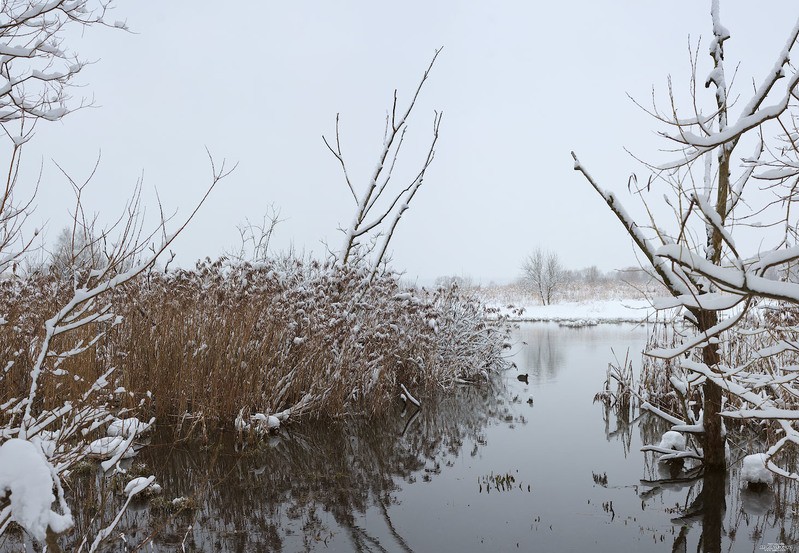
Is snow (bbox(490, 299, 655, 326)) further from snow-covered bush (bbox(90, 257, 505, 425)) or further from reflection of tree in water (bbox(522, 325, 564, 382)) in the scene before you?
snow-covered bush (bbox(90, 257, 505, 425))

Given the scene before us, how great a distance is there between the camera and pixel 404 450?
5.93 m

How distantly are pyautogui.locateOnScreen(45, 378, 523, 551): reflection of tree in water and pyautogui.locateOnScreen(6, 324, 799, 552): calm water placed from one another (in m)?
0.02

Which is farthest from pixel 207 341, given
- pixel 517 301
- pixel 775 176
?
pixel 517 301

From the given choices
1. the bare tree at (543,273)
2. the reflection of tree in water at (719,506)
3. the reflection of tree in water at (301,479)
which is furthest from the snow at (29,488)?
the bare tree at (543,273)

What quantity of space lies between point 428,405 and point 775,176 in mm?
6471

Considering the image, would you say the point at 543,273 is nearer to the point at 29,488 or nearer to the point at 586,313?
the point at 586,313

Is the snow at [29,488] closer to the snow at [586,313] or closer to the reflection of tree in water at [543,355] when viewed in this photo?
the reflection of tree in water at [543,355]

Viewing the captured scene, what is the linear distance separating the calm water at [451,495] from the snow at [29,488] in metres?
1.14

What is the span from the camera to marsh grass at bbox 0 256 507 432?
5723 millimetres

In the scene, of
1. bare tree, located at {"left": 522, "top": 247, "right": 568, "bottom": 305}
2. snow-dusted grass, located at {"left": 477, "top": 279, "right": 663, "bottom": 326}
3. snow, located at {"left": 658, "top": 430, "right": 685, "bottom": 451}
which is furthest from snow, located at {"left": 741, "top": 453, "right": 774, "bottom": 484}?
bare tree, located at {"left": 522, "top": 247, "right": 568, "bottom": 305}

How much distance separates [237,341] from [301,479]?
1.92 metres

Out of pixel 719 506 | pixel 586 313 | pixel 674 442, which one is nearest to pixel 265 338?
pixel 674 442

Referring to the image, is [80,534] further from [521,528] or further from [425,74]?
[425,74]

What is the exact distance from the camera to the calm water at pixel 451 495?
3648mm
